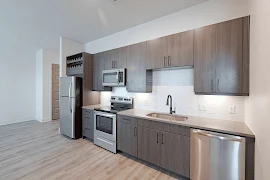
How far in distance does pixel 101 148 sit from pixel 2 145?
251 cm

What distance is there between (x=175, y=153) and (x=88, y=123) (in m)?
2.39

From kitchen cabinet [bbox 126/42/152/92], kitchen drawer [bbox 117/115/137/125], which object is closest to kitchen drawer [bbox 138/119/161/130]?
kitchen drawer [bbox 117/115/137/125]

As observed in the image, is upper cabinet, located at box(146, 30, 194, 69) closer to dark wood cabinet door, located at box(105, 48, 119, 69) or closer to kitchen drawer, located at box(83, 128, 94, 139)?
dark wood cabinet door, located at box(105, 48, 119, 69)

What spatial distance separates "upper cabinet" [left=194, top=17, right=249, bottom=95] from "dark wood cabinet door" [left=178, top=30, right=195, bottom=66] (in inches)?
2.5

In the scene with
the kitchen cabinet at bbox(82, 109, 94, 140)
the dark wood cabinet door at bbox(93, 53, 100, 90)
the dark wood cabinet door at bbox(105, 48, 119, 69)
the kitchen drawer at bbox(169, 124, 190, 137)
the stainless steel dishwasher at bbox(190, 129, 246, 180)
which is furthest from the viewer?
the dark wood cabinet door at bbox(93, 53, 100, 90)

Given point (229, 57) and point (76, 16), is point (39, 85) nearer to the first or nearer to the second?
point (76, 16)

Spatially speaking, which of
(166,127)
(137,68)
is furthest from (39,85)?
(166,127)

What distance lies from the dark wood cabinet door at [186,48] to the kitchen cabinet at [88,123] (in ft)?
8.20

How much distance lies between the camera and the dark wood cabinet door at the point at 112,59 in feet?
10.9

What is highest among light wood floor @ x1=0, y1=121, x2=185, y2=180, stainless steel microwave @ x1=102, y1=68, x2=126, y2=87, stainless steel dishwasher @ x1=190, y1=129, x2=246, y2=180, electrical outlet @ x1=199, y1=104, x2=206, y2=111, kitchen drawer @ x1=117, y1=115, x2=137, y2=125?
stainless steel microwave @ x1=102, y1=68, x2=126, y2=87

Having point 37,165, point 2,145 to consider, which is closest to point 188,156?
point 37,165

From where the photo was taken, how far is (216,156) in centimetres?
169

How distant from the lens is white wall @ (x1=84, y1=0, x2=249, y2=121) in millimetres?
2146

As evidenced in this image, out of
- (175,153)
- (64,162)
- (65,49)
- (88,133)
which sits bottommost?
(64,162)
